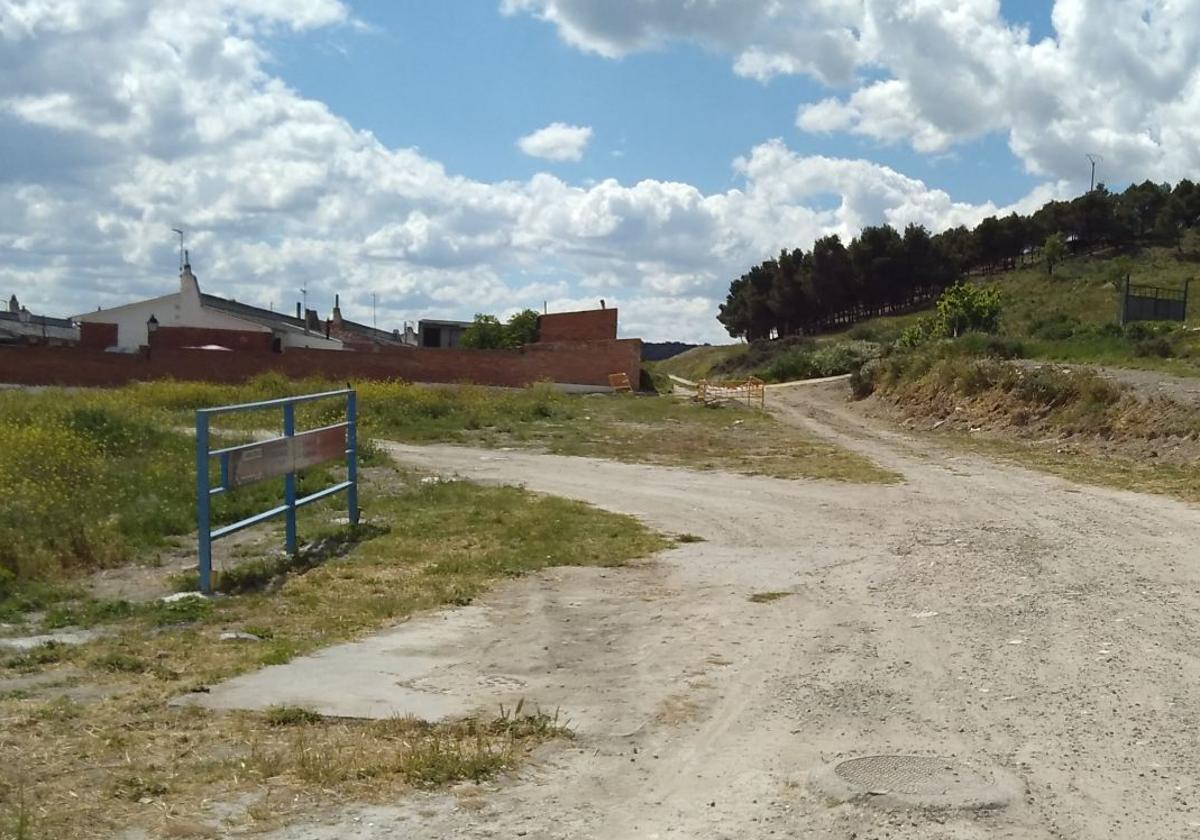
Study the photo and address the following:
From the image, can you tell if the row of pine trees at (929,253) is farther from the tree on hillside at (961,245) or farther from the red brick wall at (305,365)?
the red brick wall at (305,365)

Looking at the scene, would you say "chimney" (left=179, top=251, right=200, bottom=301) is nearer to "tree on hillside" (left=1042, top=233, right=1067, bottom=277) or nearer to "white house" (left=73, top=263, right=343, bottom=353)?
"white house" (left=73, top=263, right=343, bottom=353)

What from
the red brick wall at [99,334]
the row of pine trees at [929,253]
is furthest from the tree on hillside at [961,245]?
the red brick wall at [99,334]

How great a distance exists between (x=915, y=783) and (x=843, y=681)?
1556mm

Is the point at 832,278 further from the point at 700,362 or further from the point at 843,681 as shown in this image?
the point at 843,681

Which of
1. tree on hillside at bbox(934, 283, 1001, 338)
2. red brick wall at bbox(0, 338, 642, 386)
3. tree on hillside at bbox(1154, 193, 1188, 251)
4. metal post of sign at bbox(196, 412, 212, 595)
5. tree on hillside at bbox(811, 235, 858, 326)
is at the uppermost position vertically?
tree on hillside at bbox(1154, 193, 1188, 251)

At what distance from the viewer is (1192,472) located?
1647 cm

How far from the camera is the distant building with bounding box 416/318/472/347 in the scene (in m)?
83.4

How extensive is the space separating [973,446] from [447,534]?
1464 centimetres

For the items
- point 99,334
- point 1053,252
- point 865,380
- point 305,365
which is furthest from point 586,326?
point 1053,252

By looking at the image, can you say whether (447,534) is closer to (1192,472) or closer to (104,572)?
(104,572)

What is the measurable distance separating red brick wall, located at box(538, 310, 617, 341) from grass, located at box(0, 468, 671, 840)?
1989 inches

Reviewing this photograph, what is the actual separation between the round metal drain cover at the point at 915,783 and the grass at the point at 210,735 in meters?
1.37

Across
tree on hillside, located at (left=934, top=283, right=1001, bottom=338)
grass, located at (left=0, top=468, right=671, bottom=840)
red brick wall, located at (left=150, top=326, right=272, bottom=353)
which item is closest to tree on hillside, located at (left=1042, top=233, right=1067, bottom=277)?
tree on hillside, located at (left=934, top=283, right=1001, bottom=338)

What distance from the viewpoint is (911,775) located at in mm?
4621
